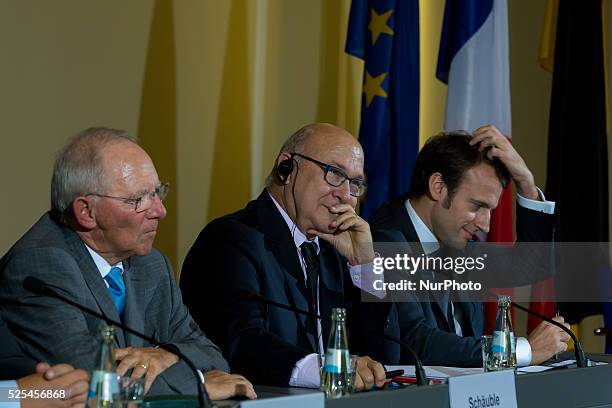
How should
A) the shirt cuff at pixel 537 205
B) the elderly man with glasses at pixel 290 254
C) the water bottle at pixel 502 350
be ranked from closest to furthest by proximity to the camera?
the water bottle at pixel 502 350, the elderly man with glasses at pixel 290 254, the shirt cuff at pixel 537 205

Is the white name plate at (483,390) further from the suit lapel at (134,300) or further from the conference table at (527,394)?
the suit lapel at (134,300)

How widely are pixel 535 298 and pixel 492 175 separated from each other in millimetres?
1712

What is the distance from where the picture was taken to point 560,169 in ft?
17.7

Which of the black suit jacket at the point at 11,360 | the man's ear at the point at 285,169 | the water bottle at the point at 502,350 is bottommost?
the water bottle at the point at 502,350

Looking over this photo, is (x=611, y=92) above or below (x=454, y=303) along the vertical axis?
above

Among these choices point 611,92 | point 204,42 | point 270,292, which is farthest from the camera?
point 611,92

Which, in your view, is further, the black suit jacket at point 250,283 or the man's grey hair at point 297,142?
the man's grey hair at point 297,142

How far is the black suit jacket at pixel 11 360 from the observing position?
2.29m

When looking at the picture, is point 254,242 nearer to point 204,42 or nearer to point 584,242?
point 204,42

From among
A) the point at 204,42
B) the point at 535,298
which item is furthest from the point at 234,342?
the point at 535,298

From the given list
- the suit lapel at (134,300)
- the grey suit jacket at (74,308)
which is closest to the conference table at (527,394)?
the grey suit jacket at (74,308)

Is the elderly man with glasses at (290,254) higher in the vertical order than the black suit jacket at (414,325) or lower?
higher

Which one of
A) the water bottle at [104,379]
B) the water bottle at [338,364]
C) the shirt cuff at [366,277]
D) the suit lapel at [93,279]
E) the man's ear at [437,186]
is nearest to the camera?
the water bottle at [104,379]

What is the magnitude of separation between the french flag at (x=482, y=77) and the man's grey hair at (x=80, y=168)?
260 cm
